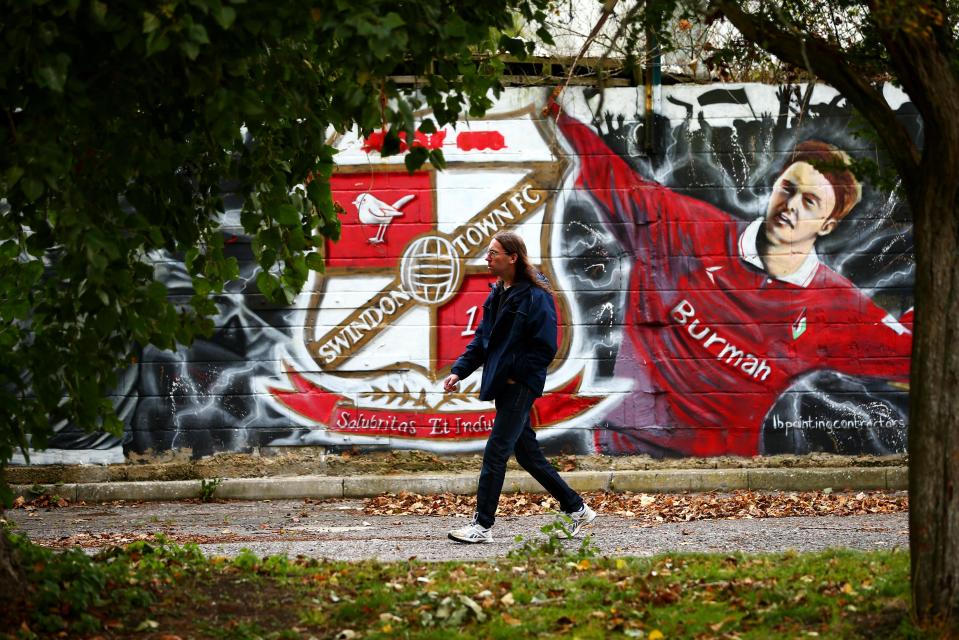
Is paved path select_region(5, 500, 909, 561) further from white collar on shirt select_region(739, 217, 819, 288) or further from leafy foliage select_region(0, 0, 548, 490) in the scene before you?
white collar on shirt select_region(739, 217, 819, 288)

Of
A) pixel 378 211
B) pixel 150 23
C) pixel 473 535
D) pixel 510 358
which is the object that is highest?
pixel 150 23

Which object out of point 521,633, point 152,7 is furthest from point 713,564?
point 152,7

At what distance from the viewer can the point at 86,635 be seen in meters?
4.72

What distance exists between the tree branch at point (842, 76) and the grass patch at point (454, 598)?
1872 millimetres

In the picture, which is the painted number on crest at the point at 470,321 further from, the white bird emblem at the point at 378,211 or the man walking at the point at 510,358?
the man walking at the point at 510,358

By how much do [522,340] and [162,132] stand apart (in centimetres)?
303

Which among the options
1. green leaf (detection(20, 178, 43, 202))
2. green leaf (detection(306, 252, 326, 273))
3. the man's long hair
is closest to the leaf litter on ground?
the man's long hair

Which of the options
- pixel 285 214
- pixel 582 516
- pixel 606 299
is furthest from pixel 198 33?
pixel 606 299

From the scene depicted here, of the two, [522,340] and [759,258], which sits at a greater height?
[759,258]

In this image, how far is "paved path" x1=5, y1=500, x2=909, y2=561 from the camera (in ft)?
24.2

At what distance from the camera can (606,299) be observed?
10828 mm

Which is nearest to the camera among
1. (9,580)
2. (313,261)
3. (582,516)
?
(9,580)

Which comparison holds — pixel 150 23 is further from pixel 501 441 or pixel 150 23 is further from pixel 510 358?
pixel 501 441

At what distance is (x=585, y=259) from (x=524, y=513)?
277 centimetres
